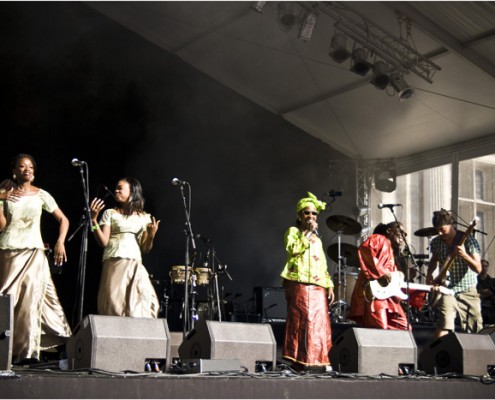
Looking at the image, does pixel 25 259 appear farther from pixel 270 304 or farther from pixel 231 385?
pixel 270 304

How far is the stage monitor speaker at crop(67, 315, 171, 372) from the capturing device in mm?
4625

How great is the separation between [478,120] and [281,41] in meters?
3.39

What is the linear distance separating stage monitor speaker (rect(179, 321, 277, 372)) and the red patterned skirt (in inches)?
47.6

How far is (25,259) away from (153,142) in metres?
6.79

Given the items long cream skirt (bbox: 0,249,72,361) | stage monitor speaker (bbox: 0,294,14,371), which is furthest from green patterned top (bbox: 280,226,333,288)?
stage monitor speaker (bbox: 0,294,14,371)

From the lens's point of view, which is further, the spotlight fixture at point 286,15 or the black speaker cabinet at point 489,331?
the spotlight fixture at point 286,15

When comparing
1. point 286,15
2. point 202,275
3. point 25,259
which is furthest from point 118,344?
point 286,15

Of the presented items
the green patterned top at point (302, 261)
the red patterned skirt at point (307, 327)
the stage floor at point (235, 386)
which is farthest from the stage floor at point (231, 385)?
the green patterned top at point (302, 261)

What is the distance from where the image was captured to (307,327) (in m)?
6.69

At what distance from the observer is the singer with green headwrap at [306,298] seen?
6664 mm

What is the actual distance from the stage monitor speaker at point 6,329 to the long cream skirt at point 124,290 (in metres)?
2.33

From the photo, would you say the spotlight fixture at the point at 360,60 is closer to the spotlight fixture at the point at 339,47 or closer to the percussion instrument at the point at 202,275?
the spotlight fixture at the point at 339,47

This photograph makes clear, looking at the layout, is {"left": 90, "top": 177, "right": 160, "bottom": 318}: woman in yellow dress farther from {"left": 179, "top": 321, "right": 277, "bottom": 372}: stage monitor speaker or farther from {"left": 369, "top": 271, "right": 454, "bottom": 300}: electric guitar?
{"left": 369, "top": 271, "right": 454, "bottom": 300}: electric guitar

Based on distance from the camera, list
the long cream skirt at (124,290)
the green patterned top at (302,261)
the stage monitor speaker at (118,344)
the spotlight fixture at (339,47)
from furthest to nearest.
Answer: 1. the spotlight fixture at (339,47)
2. the green patterned top at (302,261)
3. the long cream skirt at (124,290)
4. the stage monitor speaker at (118,344)
